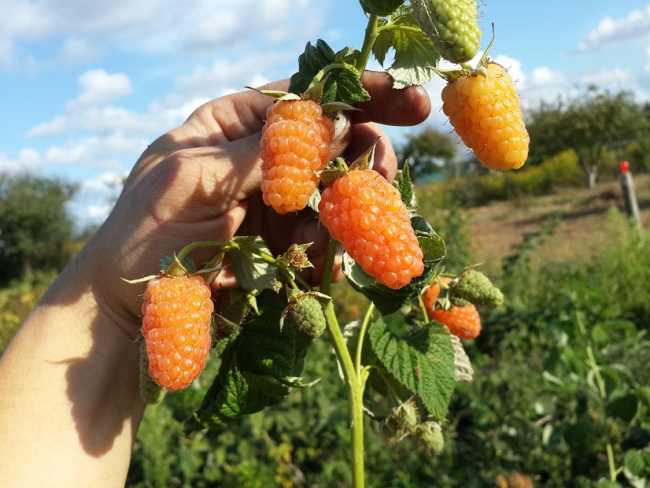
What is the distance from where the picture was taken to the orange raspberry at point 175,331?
0.91m

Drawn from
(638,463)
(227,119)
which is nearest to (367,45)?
(227,119)

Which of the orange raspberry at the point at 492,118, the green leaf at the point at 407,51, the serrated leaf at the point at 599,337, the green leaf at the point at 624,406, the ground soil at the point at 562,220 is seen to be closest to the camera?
the orange raspberry at the point at 492,118

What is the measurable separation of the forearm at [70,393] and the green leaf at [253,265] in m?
0.57

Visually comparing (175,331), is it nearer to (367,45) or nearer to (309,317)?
(309,317)

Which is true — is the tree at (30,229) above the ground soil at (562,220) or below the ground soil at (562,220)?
above

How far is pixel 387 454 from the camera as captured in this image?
3.23 m

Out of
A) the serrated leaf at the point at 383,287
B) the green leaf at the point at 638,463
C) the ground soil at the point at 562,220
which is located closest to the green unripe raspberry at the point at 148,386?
the serrated leaf at the point at 383,287

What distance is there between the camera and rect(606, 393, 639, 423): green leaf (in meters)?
2.18

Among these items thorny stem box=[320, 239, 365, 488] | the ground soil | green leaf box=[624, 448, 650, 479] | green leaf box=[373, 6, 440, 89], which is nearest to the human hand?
green leaf box=[373, 6, 440, 89]

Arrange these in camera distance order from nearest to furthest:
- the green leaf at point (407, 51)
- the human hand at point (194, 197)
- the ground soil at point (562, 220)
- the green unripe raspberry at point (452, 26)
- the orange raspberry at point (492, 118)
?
the green unripe raspberry at point (452, 26)
the orange raspberry at point (492, 118)
the green leaf at point (407, 51)
the human hand at point (194, 197)
the ground soil at point (562, 220)

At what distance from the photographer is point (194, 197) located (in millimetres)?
1304

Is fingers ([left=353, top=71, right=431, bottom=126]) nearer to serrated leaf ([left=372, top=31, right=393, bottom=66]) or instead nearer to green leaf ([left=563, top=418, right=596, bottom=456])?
serrated leaf ([left=372, top=31, right=393, bottom=66])

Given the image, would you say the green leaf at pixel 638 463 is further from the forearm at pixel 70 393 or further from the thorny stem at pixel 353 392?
the forearm at pixel 70 393

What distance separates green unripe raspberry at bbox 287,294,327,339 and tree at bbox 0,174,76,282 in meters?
24.5
